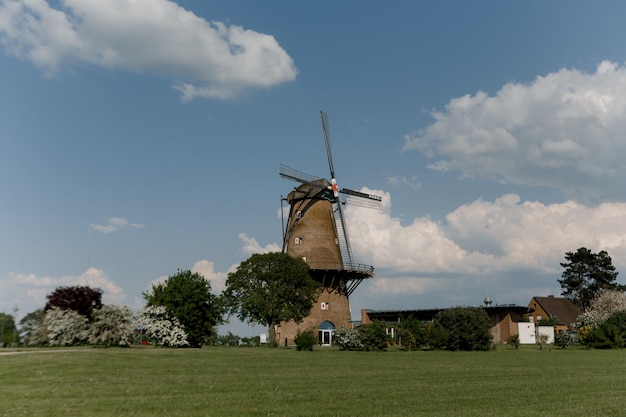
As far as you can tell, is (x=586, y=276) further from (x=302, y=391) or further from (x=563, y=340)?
(x=302, y=391)

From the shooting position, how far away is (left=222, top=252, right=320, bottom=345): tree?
55344 mm

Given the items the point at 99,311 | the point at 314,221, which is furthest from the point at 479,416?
the point at 314,221

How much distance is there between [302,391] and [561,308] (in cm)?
9018

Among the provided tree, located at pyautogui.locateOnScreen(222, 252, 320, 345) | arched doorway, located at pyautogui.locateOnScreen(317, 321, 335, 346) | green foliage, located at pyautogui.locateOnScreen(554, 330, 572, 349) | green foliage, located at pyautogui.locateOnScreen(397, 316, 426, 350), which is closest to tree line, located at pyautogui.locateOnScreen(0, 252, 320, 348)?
tree, located at pyautogui.locateOnScreen(222, 252, 320, 345)

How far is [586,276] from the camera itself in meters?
95.4

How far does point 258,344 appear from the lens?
65.7 meters

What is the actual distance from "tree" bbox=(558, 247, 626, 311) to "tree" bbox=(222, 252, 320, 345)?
190 feet

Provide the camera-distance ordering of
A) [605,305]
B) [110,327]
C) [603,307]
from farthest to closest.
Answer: [605,305]
[603,307]
[110,327]

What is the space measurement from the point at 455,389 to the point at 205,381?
8.07 m

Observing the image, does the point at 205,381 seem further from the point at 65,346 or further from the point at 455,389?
the point at 65,346

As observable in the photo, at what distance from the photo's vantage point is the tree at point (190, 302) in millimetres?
46062

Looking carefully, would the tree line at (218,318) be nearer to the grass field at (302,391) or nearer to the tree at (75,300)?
the tree at (75,300)

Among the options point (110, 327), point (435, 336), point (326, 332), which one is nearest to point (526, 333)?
point (326, 332)

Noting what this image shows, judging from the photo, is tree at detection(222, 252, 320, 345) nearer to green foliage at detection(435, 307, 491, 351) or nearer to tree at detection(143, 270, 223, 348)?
tree at detection(143, 270, 223, 348)
